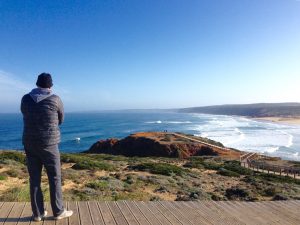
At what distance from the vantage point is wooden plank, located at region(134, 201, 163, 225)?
16.9ft

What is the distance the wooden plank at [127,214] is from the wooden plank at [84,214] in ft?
1.91

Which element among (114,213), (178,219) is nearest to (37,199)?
(114,213)

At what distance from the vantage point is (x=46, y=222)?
15.5ft

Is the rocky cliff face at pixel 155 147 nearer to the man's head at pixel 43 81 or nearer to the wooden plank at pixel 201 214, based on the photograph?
the wooden plank at pixel 201 214

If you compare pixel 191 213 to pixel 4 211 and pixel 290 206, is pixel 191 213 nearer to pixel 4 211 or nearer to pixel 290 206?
pixel 290 206

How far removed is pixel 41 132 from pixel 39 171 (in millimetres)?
640

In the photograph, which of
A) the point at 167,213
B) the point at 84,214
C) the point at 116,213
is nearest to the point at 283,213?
the point at 167,213

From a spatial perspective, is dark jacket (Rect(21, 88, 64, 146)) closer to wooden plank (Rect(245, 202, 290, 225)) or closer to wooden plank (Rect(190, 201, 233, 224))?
wooden plank (Rect(190, 201, 233, 224))

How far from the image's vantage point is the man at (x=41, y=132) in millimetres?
4465

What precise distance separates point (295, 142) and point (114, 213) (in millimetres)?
63098

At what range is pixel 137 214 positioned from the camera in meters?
5.45

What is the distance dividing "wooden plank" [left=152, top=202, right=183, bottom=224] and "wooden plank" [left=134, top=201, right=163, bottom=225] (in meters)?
0.22

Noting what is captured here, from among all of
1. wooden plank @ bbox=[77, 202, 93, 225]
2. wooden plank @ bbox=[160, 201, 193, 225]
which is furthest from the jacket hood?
wooden plank @ bbox=[160, 201, 193, 225]

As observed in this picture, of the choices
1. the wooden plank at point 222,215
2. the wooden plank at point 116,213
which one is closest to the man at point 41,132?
the wooden plank at point 116,213
